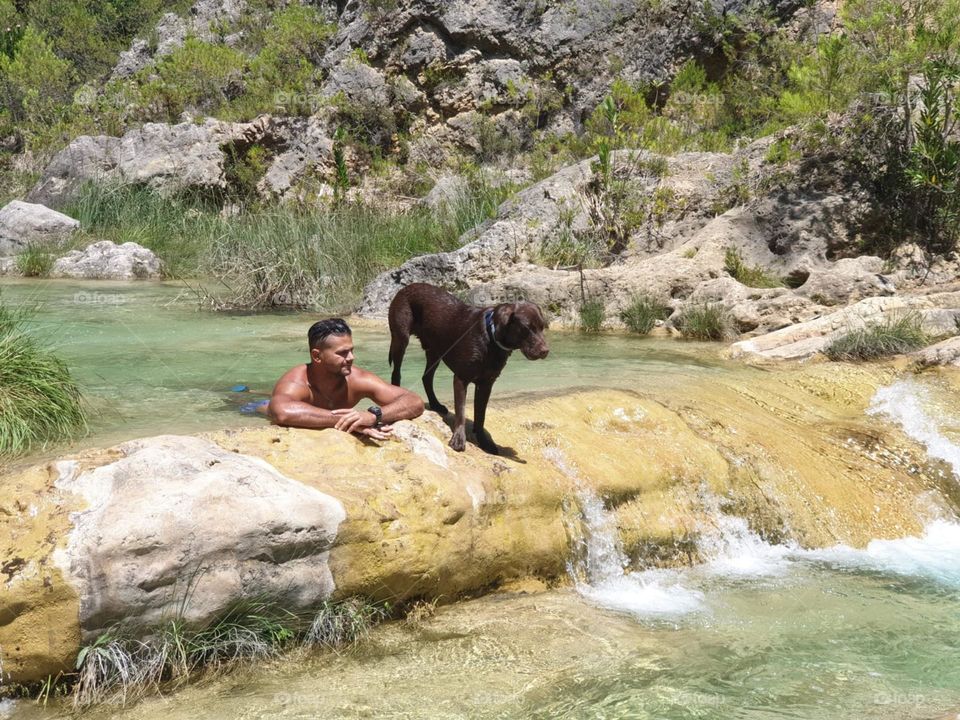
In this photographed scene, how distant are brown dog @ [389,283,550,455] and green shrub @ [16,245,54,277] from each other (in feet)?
36.9

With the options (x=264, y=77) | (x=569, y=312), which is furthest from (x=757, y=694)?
(x=264, y=77)

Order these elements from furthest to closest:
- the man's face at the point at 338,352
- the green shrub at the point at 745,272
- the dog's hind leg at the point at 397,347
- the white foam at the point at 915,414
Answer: the green shrub at the point at 745,272 < the white foam at the point at 915,414 < the dog's hind leg at the point at 397,347 < the man's face at the point at 338,352

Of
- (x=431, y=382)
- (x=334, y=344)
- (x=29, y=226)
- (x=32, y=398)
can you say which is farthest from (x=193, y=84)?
(x=334, y=344)

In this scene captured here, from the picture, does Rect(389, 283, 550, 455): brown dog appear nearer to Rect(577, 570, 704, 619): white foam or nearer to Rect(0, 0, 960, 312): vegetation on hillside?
Rect(577, 570, 704, 619): white foam

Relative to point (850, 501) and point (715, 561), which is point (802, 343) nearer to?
point (850, 501)

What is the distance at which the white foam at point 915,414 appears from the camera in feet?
20.0

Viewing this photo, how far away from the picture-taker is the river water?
313 centimetres

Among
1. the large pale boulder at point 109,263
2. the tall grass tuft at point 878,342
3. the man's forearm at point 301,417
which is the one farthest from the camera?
the large pale boulder at point 109,263

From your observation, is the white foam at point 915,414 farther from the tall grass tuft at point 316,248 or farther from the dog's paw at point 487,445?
the tall grass tuft at point 316,248

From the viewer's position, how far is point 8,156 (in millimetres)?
23266

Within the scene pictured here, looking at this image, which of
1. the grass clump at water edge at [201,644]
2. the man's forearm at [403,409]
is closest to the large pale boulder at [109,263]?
the man's forearm at [403,409]

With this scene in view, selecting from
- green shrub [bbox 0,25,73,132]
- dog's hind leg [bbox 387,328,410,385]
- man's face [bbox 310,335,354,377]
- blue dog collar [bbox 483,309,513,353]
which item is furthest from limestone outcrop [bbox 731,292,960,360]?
green shrub [bbox 0,25,73,132]

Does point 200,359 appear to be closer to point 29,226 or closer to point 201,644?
point 201,644

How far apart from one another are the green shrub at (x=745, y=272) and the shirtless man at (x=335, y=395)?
718 cm
